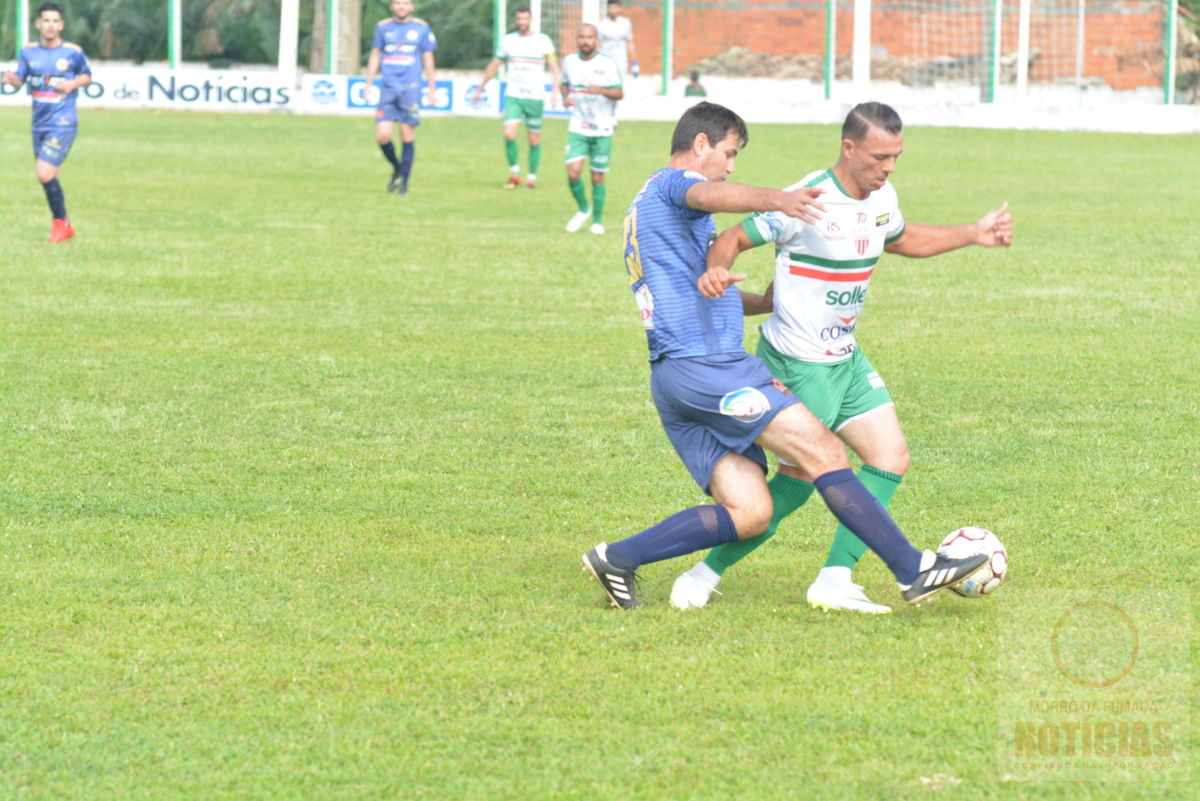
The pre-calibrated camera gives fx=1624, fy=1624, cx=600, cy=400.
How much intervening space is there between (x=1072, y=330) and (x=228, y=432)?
247 inches

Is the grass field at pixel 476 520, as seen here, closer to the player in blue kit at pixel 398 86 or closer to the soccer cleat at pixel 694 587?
the soccer cleat at pixel 694 587

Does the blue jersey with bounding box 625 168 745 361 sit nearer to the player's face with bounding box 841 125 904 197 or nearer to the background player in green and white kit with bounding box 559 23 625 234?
the player's face with bounding box 841 125 904 197

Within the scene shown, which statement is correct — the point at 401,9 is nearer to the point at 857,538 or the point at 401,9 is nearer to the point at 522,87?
the point at 522,87

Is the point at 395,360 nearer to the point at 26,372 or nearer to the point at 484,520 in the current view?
the point at 26,372

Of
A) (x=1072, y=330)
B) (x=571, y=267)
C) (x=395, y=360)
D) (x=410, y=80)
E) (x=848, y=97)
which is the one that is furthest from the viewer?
(x=848, y=97)

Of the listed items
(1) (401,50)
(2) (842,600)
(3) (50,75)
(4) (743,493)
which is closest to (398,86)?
(1) (401,50)

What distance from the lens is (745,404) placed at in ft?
18.1

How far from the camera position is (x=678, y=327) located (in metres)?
5.67

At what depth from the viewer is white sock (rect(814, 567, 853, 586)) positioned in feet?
18.9

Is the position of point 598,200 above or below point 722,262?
above

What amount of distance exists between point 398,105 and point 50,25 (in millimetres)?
6123

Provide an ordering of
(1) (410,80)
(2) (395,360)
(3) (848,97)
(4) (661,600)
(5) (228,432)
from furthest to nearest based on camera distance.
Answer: (3) (848,97)
(1) (410,80)
(2) (395,360)
(5) (228,432)
(4) (661,600)

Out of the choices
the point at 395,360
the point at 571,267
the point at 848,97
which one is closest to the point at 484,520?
the point at 395,360

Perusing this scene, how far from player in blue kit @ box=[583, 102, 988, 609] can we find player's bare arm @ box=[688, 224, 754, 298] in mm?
118
